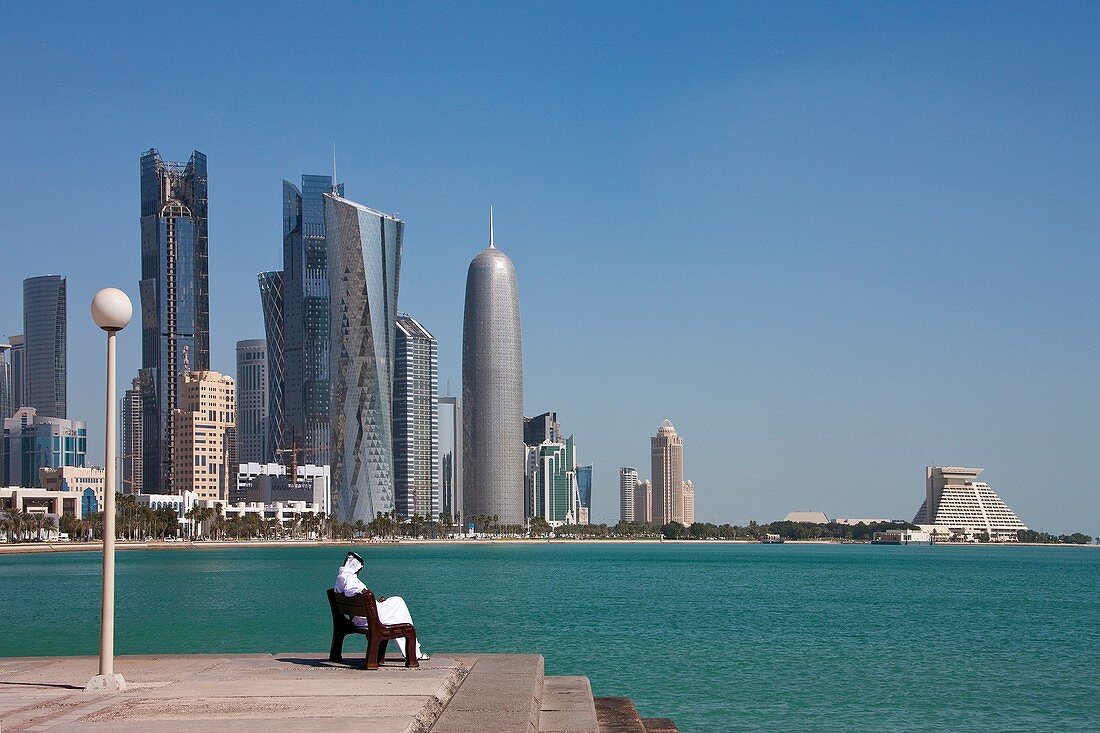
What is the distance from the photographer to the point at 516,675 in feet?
49.1

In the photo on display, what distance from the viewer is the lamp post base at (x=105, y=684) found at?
14539mm

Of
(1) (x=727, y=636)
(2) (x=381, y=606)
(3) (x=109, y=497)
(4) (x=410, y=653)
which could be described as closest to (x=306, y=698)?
(2) (x=381, y=606)

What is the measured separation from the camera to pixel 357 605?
1580cm

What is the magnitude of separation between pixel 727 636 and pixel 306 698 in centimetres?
2603

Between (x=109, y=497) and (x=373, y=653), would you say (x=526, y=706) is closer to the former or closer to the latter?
(x=373, y=653)

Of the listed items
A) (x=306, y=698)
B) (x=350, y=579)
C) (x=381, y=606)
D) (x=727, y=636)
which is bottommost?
(x=727, y=636)

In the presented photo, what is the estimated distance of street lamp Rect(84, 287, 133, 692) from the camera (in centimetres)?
1470

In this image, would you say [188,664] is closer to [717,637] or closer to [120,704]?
Result: [120,704]

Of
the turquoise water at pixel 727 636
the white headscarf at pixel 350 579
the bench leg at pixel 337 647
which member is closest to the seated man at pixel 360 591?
the white headscarf at pixel 350 579

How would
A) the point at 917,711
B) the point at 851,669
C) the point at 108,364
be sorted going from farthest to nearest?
1. the point at 851,669
2. the point at 917,711
3. the point at 108,364

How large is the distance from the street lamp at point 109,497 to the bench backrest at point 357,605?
2.62 metres

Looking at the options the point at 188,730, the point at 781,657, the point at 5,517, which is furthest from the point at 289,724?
the point at 5,517

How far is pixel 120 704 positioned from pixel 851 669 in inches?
778

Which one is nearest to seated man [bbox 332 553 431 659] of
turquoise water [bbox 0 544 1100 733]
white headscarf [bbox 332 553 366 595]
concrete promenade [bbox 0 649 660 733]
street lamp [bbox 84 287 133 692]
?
white headscarf [bbox 332 553 366 595]
